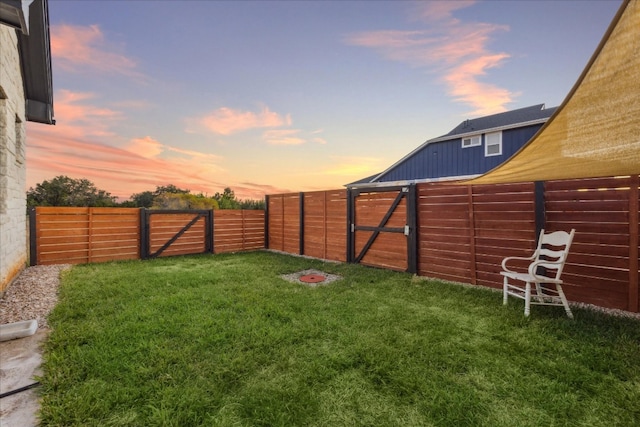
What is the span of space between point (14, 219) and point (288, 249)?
581 centimetres

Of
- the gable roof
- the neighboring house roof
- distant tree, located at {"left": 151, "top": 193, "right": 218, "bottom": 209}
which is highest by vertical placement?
the gable roof

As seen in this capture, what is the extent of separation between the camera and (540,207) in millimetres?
3836

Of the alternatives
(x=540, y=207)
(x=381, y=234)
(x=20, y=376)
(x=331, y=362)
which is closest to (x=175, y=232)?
(x=381, y=234)

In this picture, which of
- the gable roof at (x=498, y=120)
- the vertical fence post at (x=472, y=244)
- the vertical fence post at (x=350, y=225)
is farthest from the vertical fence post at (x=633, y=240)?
the gable roof at (x=498, y=120)

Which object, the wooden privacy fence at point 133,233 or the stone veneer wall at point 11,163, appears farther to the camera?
the wooden privacy fence at point 133,233

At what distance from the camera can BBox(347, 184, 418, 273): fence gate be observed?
534cm

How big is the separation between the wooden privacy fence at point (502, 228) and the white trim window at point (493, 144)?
7.97 metres

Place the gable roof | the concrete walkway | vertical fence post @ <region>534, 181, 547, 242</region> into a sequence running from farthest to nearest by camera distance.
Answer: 1. the gable roof
2. vertical fence post @ <region>534, 181, 547, 242</region>
3. the concrete walkway

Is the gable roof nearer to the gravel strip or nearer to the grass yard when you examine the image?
the grass yard

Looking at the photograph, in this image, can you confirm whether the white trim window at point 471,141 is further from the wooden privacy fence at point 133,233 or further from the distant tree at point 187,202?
the distant tree at point 187,202

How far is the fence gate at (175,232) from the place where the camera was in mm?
7094

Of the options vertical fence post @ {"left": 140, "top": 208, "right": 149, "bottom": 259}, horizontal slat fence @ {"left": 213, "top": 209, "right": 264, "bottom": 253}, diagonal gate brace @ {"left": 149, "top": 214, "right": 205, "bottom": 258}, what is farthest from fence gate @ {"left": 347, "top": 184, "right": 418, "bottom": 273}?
vertical fence post @ {"left": 140, "top": 208, "right": 149, "bottom": 259}

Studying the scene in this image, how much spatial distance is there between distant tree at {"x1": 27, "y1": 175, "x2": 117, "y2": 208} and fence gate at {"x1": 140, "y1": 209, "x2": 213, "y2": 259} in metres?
12.5

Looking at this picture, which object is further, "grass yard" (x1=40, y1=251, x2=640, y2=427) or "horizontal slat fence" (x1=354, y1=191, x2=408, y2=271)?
"horizontal slat fence" (x1=354, y1=191, x2=408, y2=271)
